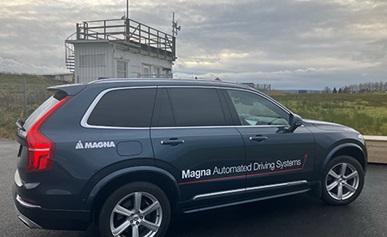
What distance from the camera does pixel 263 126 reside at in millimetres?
3854

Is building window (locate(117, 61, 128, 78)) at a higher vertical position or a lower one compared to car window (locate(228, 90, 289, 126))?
higher

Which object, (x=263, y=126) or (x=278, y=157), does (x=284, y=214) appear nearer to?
(x=278, y=157)

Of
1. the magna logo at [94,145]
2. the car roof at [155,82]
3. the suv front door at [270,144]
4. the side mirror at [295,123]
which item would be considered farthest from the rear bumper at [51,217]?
the side mirror at [295,123]

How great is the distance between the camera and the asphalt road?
11.6ft

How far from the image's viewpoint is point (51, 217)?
2840 millimetres

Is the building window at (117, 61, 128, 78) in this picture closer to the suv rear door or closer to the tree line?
the suv rear door

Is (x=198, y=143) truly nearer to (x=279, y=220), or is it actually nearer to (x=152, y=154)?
(x=152, y=154)

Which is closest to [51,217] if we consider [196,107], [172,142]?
[172,142]

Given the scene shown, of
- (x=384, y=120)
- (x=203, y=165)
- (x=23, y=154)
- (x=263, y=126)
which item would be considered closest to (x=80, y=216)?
(x=23, y=154)

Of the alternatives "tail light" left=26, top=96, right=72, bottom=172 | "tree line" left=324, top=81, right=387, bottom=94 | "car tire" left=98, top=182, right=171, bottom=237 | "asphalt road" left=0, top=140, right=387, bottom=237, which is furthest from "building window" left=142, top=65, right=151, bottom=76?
"tree line" left=324, top=81, right=387, bottom=94

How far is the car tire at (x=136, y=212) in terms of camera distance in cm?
298

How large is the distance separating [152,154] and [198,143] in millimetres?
548

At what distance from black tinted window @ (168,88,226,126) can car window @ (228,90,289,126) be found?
299 mm

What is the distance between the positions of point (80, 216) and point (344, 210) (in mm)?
3556
